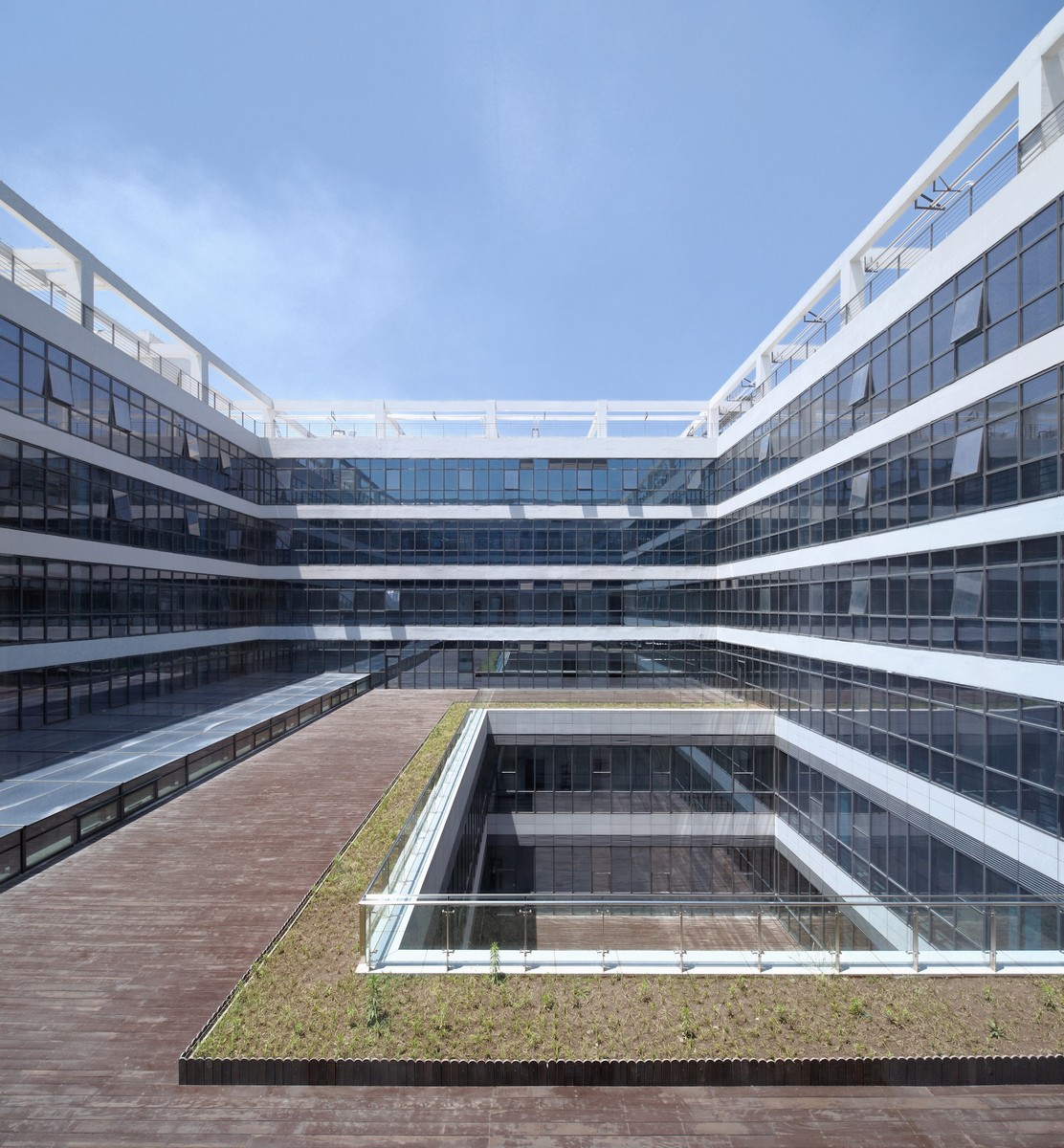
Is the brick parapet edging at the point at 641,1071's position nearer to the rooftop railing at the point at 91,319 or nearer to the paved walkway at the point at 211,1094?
the paved walkway at the point at 211,1094

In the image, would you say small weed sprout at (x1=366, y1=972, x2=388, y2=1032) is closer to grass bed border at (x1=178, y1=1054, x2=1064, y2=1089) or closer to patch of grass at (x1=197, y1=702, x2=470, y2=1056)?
patch of grass at (x1=197, y1=702, x2=470, y2=1056)

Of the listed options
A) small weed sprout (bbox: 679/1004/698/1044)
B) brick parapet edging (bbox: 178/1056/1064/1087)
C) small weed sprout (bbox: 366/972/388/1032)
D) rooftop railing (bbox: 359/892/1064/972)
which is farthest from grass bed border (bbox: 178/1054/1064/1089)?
rooftop railing (bbox: 359/892/1064/972)

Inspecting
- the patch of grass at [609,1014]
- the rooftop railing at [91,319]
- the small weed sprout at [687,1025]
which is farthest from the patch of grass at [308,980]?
the rooftop railing at [91,319]

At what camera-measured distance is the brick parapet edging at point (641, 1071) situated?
A: 251 inches

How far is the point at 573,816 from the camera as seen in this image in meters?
25.2

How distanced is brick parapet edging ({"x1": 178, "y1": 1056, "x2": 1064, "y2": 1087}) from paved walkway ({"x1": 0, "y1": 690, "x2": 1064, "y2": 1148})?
0.10 m

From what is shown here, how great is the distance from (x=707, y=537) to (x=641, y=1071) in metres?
29.1

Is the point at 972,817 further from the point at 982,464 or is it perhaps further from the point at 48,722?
the point at 48,722

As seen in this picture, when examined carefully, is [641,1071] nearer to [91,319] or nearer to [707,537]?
[91,319]

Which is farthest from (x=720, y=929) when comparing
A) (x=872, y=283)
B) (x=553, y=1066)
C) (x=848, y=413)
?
(x=872, y=283)

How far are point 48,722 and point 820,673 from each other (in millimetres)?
24340

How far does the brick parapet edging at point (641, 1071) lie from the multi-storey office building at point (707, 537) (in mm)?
2823

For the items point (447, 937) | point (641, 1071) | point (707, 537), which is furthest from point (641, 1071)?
point (707, 537)

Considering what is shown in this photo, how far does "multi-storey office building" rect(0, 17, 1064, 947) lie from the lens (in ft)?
42.2
